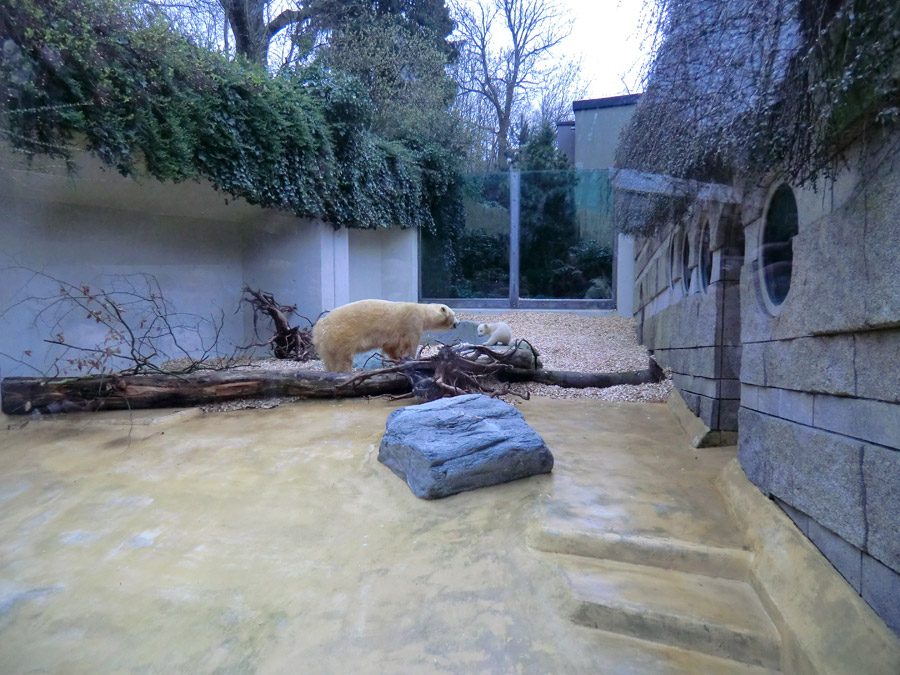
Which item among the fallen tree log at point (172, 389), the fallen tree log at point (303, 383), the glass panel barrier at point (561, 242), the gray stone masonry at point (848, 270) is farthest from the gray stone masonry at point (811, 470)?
the glass panel barrier at point (561, 242)

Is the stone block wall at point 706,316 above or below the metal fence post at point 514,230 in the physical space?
below

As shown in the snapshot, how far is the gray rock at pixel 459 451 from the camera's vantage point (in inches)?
127

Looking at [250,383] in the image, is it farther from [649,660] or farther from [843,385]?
[843,385]

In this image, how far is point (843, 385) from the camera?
2049 millimetres

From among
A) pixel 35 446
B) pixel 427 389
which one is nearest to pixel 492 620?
pixel 427 389

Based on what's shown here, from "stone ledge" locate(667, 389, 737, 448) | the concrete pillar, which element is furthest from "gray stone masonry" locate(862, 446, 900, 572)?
the concrete pillar

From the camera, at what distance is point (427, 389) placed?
5340 millimetres

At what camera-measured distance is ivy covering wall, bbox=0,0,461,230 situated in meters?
4.96

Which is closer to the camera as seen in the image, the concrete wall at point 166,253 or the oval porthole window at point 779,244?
the oval porthole window at point 779,244

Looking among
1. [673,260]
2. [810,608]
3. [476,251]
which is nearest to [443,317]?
[673,260]

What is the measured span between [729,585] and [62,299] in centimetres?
765

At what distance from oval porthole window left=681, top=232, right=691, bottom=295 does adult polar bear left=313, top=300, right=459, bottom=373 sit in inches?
122

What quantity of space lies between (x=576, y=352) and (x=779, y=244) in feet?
17.4

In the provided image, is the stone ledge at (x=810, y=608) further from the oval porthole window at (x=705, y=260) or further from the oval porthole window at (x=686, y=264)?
the oval porthole window at (x=686, y=264)
